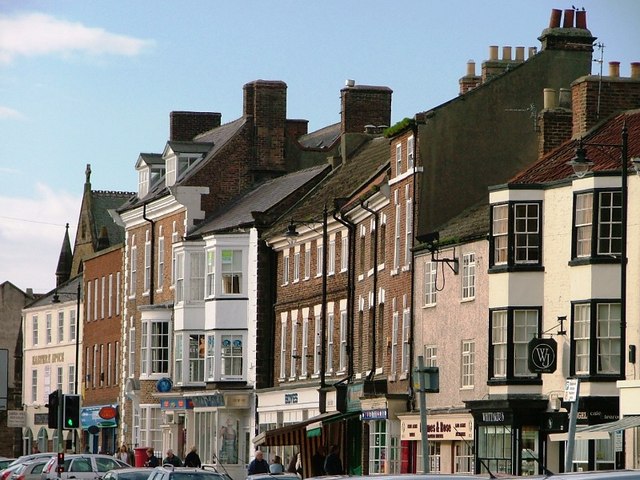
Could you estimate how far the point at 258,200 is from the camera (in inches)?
2611

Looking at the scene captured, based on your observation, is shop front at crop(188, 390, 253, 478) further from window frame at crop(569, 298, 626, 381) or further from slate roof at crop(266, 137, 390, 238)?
window frame at crop(569, 298, 626, 381)

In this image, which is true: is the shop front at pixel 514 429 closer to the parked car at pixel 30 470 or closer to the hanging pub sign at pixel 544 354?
the hanging pub sign at pixel 544 354

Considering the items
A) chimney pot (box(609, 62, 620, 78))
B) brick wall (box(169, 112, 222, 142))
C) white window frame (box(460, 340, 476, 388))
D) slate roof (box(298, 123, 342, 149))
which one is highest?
brick wall (box(169, 112, 222, 142))

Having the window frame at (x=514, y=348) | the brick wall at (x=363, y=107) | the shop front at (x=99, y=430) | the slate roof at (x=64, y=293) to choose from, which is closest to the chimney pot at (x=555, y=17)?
the window frame at (x=514, y=348)

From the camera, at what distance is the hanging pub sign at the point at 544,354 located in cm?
3888

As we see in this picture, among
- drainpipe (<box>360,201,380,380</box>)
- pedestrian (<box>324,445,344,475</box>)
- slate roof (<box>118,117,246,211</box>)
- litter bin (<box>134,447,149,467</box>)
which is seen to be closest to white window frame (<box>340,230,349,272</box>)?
drainpipe (<box>360,201,380,380</box>)

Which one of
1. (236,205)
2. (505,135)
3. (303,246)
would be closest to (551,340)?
(505,135)

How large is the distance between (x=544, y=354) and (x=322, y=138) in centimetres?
3652

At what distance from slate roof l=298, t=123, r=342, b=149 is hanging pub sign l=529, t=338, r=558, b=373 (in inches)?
1296

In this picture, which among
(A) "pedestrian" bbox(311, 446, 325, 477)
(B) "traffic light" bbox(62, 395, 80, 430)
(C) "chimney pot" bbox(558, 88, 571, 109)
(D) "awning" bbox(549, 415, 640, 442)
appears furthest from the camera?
(A) "pedestrian" bbox(311, 446, 325, 477)

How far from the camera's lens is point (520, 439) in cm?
4047

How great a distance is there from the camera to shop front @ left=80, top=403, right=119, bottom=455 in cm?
7800

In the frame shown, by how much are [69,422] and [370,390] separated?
621 inches

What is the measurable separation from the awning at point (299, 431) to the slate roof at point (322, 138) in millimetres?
19219
